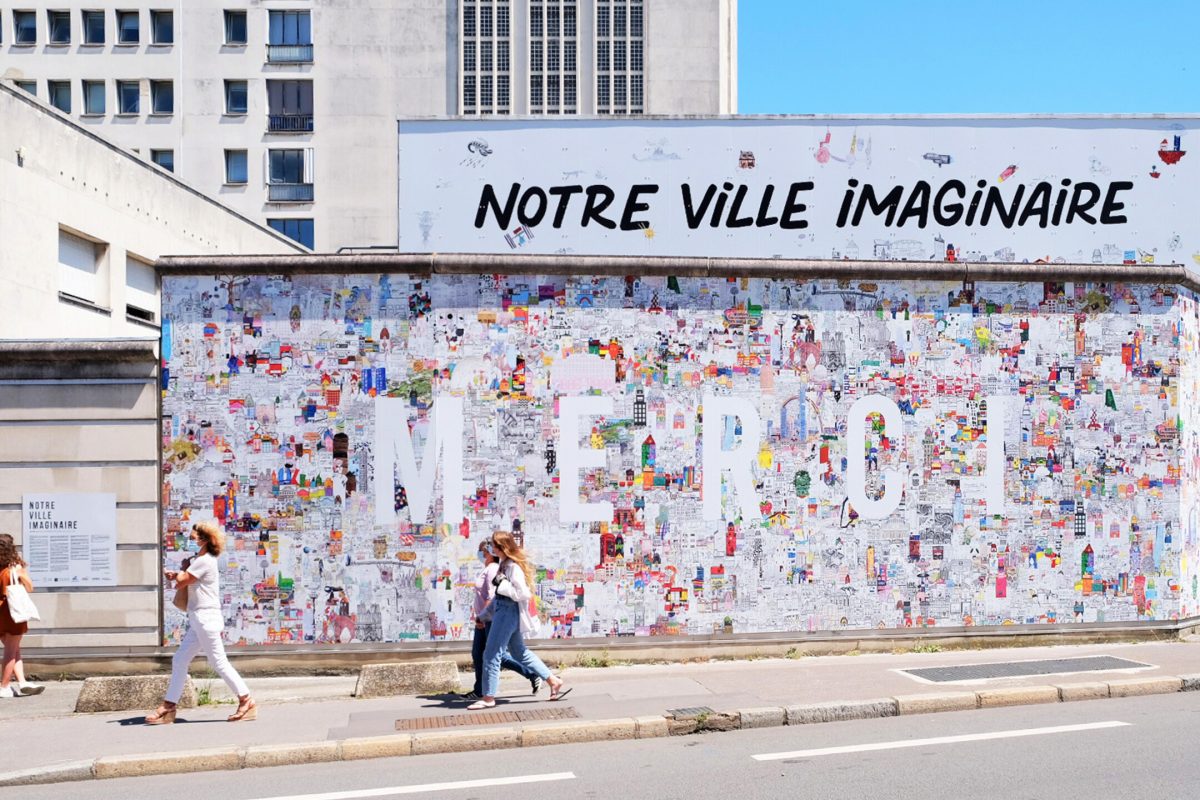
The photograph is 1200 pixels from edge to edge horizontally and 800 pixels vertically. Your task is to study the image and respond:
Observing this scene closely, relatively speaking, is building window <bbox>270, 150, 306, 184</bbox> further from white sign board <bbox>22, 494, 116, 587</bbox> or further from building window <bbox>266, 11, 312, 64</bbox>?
white sign board <bbox>22, 494, 116, 587</bbox>

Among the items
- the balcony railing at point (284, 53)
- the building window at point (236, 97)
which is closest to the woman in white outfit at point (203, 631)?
the building window at point (236, 97)

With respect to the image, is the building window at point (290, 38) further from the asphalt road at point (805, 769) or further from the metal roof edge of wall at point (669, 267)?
the asphalt road at point (805, 769)

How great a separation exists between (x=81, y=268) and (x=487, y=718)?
38.8 ft

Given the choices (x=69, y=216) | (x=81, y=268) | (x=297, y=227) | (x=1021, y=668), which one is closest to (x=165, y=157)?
Answer: (x=297, y=227)

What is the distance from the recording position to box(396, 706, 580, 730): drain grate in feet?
28.8

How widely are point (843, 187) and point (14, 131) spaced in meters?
11.4

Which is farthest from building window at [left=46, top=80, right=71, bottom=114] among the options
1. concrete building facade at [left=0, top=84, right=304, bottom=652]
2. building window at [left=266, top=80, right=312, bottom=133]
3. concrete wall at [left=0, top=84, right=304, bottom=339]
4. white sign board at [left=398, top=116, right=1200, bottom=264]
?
white sign board at [left=398, top=116, right=1200, bottom=264]

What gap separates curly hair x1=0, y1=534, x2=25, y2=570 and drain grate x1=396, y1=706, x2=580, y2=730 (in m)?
4.36

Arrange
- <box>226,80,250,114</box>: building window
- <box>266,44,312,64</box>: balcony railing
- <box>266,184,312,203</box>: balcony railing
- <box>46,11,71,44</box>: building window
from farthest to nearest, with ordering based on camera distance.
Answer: <box>266,44,312,64</box>: balcony railing → <box>266,184,312,203</box>: balcony railing → <box>226,80,250,114</box>: building window → <box>46,11,71,44</box>: building window

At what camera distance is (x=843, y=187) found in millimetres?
12422

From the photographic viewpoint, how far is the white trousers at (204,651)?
29.5ft

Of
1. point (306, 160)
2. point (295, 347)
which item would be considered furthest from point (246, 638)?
point (306, 160)

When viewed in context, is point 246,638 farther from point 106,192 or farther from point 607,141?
point 106,192

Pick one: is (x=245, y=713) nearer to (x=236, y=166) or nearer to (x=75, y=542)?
(x=75, y=542)
